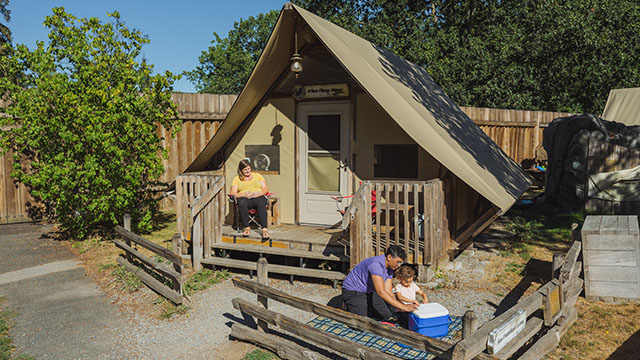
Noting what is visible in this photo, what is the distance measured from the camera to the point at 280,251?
767 cm

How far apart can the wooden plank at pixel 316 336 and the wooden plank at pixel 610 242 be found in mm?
3924

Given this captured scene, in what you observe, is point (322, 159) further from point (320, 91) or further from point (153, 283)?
point (153, 283)

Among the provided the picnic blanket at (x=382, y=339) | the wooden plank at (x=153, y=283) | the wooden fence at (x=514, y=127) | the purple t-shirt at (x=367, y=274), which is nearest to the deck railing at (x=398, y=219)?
the purple t-shirt at (x=367, y=274)

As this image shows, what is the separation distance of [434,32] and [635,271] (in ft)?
70.2

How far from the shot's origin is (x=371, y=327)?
13.9 ft

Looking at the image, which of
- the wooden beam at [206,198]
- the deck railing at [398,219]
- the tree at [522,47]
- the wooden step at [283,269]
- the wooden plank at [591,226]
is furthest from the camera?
the tree at [522,47]

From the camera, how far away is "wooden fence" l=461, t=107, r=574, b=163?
17.3 meters

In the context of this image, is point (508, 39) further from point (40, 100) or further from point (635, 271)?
point (40, 100)

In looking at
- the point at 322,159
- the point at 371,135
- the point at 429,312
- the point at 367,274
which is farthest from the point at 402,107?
the point at 429,312

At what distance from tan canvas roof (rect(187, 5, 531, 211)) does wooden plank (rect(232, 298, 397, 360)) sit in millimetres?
3249

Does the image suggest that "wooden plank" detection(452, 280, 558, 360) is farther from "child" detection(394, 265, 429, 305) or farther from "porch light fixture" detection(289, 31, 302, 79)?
"porch light fixture" detection(289, 31, 302, 79)

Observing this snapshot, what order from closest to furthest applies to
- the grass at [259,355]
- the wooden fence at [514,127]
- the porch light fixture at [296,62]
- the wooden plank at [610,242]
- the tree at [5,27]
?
the grass at [259,355] < the wooden plank at [610,242] < the porch light fixture at [296,62] < the wooden fence at [514,127] < the tree at [5,27]

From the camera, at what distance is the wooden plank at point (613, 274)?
245 inches

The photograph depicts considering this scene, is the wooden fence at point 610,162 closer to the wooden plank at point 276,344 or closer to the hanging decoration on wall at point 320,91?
the hanging decoration on wall at point 320,91
